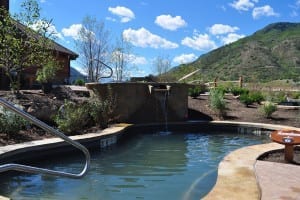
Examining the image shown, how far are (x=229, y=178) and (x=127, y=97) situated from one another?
895 centimetres

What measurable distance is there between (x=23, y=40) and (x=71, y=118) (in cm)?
448

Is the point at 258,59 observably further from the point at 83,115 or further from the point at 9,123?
the point at 9,123

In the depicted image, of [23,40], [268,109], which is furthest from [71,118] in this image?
[268,109]

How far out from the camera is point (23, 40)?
1326 cm

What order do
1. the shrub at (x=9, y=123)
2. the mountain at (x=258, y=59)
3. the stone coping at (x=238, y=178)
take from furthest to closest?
the mountain at (x=258, y=59)
the shrub at (x=9, y=123)
the stone coping at (x=238, y=178)

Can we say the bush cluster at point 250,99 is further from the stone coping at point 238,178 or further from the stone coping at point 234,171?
the stone coping at point 238,178

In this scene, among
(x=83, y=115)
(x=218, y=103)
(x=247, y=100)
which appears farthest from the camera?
(x=247, y=100)

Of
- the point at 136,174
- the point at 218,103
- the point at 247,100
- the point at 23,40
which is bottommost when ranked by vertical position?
the point at 136,174

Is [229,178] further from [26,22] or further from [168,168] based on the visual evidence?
[26,22]

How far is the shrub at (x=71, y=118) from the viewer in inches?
406

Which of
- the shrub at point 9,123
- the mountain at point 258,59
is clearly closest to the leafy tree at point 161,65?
the mountain at point 258,59

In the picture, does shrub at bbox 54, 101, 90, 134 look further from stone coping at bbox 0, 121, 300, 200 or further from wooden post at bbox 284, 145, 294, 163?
wooden post at bbox 284, 145, 294, 163

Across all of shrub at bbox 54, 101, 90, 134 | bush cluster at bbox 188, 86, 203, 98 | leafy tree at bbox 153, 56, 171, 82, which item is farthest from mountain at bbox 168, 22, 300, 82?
shrub at bbox 54, 101, 90, 134

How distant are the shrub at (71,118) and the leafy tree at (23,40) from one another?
2.59 meters
